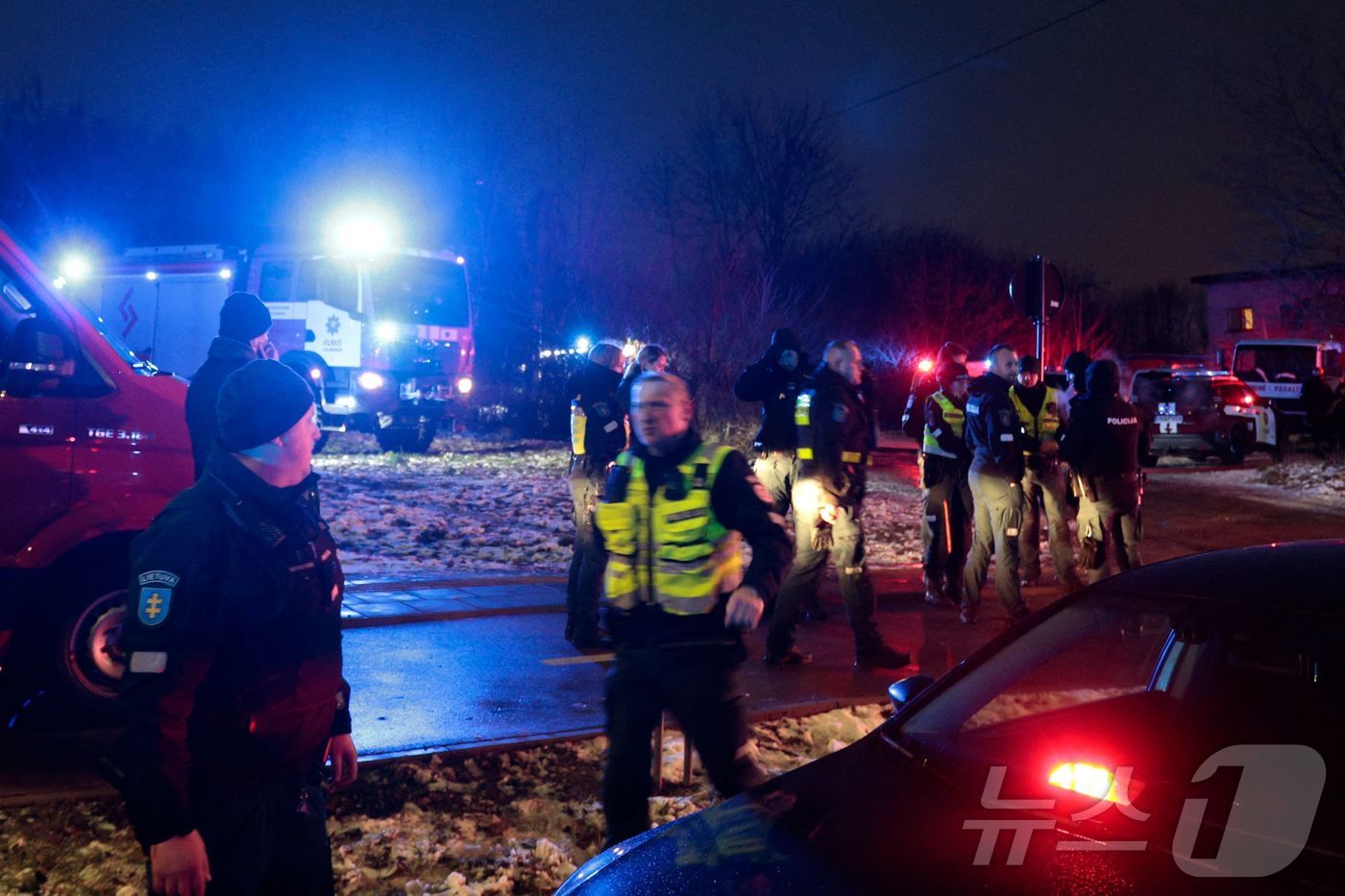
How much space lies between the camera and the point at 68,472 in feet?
18.3

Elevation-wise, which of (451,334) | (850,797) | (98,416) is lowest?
(850,797)

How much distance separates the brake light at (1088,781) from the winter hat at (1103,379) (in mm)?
5852

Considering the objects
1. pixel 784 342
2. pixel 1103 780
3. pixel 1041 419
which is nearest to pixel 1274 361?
pixel 1041 419

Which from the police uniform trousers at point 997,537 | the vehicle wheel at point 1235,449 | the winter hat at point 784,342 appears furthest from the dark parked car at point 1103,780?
the vehicle wheel at point 1235,449

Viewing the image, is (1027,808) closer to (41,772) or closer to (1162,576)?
(1162,576)

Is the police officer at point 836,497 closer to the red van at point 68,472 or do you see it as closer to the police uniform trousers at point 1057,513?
the police uniform trousers at point 1057,513

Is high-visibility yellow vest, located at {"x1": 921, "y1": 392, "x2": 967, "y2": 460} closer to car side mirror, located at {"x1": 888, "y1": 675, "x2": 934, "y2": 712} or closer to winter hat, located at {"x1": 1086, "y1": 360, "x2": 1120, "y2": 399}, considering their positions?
winter hat, located at {"x1": 1086, "y1": 360, "x2": 1120, "y2": 399}

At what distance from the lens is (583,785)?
505cm

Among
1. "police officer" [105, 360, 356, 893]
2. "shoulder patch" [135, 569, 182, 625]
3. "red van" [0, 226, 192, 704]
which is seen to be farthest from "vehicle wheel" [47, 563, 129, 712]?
"shoulder patch" [135, 569, 182, 625]

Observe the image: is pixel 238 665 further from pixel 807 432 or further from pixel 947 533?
pixel 947 533

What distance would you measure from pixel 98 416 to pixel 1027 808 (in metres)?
4.65

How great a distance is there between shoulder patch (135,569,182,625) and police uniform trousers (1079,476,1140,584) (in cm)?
721

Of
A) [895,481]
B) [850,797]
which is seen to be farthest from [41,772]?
[895,481]

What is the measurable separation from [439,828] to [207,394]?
8.33ft
